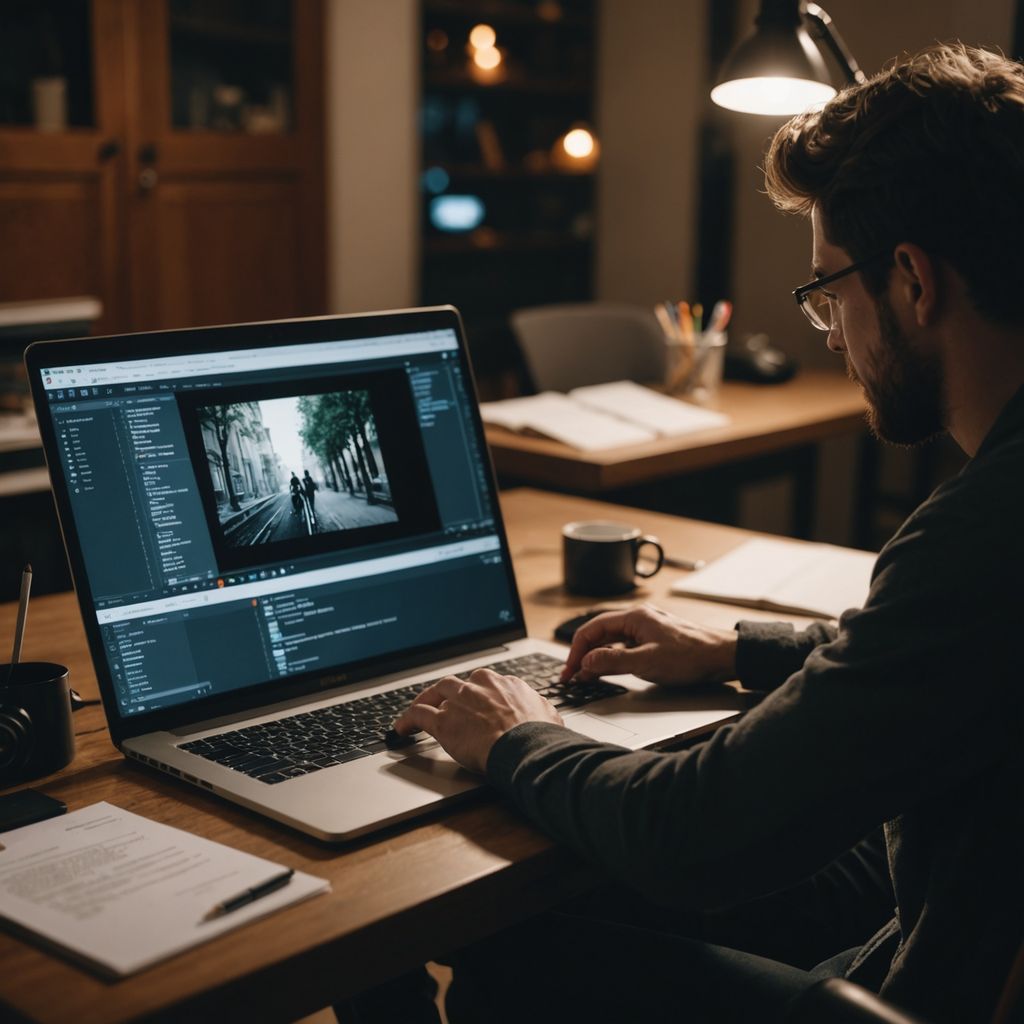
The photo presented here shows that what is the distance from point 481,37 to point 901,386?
14.1 ft

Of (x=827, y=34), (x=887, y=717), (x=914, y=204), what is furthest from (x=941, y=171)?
(x=827, y=34)


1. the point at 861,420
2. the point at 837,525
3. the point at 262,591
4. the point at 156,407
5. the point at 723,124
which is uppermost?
the point at 723,124

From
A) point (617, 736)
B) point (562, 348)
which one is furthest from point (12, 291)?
point (617, 736)

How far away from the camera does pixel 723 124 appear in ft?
16.0

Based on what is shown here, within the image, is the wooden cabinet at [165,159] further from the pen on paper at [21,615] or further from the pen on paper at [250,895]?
the pen on paper at [250,895]

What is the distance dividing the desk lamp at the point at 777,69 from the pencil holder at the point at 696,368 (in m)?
1.26

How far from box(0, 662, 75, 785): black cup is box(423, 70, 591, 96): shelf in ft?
13.3

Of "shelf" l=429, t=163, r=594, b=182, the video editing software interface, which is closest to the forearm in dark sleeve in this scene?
the video editing software interface

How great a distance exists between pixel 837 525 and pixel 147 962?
14.2 ft

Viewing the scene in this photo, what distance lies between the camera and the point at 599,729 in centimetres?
110

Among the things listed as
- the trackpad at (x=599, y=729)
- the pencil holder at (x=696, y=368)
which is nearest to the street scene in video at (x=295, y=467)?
the trackpad at (x=599, y=729)

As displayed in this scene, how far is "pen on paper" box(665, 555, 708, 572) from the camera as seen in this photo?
171 cm

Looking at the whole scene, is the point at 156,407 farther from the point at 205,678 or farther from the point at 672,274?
the point at 672,274

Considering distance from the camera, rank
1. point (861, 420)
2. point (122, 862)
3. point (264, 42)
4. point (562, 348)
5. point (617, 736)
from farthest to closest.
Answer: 1. point (264, 42)
2. point (562, 348)
3. point (861, 420)
4. point (617, 736)
5. point (122, 862)
